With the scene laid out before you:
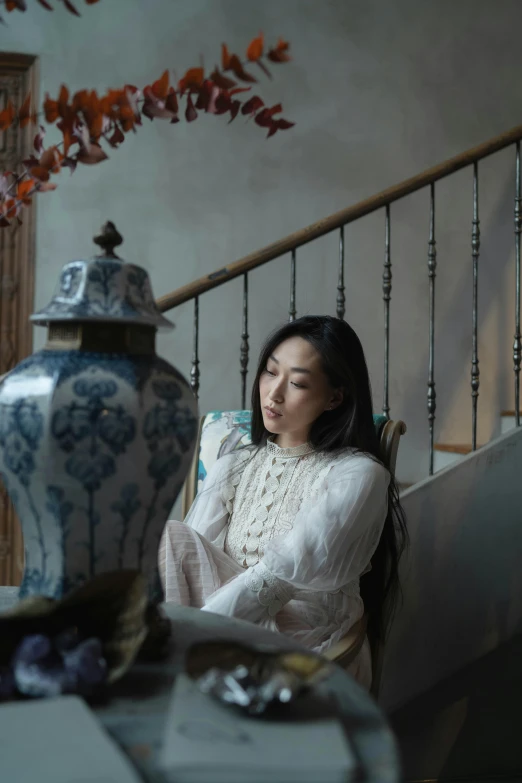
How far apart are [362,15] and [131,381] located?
10.9 feet

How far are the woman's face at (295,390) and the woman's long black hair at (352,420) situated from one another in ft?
0.06

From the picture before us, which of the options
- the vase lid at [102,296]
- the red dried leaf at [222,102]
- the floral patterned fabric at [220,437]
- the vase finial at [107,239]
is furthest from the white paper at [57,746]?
the floral patterned fabric at [220,437]

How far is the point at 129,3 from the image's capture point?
10.9 feet

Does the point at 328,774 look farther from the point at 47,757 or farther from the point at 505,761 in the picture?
the point at 505,761

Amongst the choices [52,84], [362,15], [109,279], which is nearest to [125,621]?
[109,279]

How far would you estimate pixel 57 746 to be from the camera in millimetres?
500

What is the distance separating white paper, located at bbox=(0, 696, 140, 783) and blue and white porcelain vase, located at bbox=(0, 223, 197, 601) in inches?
6.6

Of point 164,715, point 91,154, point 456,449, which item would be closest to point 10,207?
point 91,154

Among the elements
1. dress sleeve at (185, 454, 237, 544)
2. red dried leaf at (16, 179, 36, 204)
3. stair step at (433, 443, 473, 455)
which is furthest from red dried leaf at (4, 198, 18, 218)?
stair step at (433, 443, 473, 455)

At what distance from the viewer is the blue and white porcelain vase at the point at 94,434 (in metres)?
0.67

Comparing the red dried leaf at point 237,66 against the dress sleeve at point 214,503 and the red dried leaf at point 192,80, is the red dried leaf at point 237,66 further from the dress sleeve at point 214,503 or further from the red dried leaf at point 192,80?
the dress sleeve at point 214,503

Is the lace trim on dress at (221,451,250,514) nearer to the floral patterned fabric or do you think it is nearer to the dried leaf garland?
the floral patterned fabric

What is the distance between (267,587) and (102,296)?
823 millimetres

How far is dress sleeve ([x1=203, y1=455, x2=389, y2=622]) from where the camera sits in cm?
139
